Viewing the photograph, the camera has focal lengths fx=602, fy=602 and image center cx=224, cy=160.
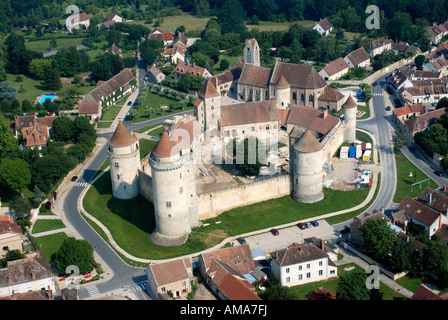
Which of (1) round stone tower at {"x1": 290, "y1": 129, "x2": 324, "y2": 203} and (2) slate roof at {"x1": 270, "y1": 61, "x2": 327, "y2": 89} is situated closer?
(1) round stone tower at {"x1": 290, "y1": 129, "x2": 324, "y2": 203}

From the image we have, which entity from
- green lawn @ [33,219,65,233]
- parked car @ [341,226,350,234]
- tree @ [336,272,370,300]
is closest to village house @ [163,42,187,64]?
green lawn @ [33,219,65,233]

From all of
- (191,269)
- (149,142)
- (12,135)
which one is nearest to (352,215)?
(191,269)

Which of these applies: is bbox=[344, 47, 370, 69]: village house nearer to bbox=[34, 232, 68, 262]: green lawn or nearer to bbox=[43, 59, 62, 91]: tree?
bbox=[43, 59, 62, 91]: tree

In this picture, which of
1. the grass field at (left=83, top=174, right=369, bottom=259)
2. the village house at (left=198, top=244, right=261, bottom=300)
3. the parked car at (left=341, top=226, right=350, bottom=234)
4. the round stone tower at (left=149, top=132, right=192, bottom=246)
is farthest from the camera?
the parked car at (left=341, top=226, right=350, bottom=234)

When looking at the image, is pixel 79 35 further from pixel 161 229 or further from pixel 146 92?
pixel 161 229

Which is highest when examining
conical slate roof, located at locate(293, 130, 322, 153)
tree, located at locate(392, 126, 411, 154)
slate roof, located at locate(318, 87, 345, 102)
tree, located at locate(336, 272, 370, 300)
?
conical slate roof, located at locate(293, 130, 322, 153)

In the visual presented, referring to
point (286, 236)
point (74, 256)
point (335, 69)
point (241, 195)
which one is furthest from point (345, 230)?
point (335, 69)

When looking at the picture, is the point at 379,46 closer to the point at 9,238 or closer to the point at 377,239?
the point at 377,239

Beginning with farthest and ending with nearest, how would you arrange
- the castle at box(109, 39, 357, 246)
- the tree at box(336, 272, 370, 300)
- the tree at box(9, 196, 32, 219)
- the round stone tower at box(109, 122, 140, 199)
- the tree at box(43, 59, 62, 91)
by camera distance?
1. the tree at box(43, 59, 62, 91)
2. the round stone tower at box(109, 122, 140, 199)
3. the tree at box(9, 196, 32, 219)
4. the castle at box(109, 39, 357, 246)
5. the tree at box(336, 272, 370, 300)
